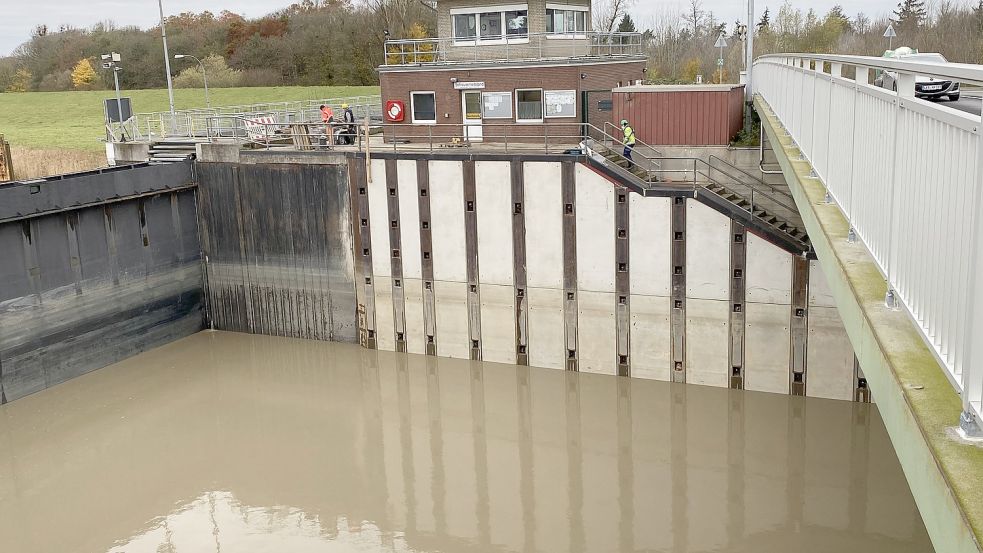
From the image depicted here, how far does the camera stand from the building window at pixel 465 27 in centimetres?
2981

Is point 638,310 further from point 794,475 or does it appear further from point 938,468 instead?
point 938,468

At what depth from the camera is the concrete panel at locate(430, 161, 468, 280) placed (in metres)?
23.7

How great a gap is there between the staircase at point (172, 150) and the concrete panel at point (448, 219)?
28.0ft

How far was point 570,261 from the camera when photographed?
2256 centimetres

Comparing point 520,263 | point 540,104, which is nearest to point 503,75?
point 540,104

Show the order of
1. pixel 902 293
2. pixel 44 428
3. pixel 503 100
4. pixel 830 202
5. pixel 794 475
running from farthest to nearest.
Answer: pixel 503 100 → pixel 44 428 → pixel 794 475 → pixel 830 202 → pixel 902 293

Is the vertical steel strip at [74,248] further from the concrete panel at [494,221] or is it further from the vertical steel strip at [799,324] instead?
the vertical steel strip at [799,324]

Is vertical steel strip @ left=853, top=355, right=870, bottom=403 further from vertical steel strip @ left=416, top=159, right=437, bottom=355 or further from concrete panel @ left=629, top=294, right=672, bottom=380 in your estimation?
vertical steel strip @ left=416, top=159, right=437, bottom=355

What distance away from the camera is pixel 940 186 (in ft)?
15.8

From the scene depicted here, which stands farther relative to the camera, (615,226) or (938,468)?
(615,226)

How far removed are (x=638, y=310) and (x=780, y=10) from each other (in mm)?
46845

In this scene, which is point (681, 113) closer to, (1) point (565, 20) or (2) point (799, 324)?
Result: (2) point (799, 324)

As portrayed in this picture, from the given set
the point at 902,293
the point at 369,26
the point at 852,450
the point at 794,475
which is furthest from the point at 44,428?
the point at 369,26

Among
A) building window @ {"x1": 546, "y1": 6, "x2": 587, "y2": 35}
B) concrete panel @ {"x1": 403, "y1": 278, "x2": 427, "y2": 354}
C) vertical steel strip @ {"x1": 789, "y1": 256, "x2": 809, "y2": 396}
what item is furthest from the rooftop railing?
vertical steel strip @ {"x1": 789, "y1": 256, "x2": 809, "y2": 396}
